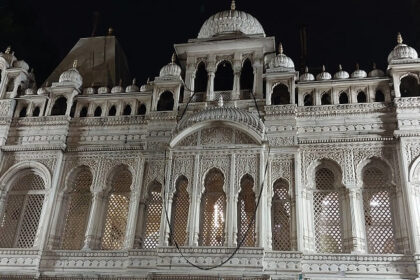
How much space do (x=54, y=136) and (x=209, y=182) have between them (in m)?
5.17

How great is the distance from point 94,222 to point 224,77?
19.8ft

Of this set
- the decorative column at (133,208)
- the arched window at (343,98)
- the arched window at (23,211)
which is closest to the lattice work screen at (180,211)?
the decorative column at (133,208)

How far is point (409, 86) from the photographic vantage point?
14.0 metres

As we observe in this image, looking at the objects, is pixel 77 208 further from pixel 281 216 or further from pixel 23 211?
pixel 281 216

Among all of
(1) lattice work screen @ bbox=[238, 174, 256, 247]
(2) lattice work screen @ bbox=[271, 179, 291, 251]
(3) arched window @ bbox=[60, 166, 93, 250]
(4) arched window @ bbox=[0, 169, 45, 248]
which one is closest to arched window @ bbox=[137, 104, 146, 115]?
(3) arched window @ bbox=[60, 166, 93, 250]

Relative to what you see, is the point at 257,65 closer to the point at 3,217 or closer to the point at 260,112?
the point at 260,112

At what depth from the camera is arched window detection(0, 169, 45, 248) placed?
1335cm

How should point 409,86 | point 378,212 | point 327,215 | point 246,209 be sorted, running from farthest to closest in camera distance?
point 409,86, point 246,209, point 327,215, point 378,212

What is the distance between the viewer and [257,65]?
14.3 m

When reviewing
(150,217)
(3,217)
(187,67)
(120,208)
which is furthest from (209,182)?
(3,217)

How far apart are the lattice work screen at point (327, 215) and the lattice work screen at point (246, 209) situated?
166 cm

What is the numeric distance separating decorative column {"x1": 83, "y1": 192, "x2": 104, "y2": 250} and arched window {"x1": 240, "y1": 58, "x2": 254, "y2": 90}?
5439 millimetres

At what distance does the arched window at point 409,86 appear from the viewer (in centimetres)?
1366

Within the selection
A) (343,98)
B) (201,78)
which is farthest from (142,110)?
(343,98)
